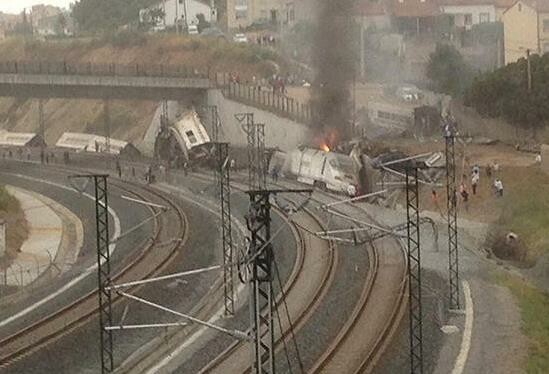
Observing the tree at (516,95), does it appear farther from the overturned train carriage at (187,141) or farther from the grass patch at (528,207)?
the overturned train carriage at (187,141)

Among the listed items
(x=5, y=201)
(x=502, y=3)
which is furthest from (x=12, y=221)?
(x=502, y=3)

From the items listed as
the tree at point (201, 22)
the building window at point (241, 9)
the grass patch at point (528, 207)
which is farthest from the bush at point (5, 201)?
the building window at point (241, 9)

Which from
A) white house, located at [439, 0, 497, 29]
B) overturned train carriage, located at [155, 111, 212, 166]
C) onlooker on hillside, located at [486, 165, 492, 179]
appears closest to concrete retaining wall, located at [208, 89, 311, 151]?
overturned train carriage, located at [155, 111, 212, 166]

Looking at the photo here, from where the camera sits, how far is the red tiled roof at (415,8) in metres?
79.6

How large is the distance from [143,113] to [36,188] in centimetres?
2554

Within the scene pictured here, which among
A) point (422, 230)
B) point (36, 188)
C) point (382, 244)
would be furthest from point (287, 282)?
point (36, 188)

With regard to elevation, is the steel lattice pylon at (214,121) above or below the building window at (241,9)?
below

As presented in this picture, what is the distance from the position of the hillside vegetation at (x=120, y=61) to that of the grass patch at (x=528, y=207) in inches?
1429

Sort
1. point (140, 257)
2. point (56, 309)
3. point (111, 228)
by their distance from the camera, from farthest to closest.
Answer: point (111, 228) < point (140, 257) < point (56, 309)

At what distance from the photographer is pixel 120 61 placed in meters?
88.9

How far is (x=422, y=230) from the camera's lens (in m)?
35.0

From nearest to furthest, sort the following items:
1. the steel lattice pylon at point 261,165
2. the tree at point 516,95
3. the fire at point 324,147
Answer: the steel lattice pylon at point 261,165 → the tree at point 516,95 → the fire at point 324,147

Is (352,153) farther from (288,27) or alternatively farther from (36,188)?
(288,27)

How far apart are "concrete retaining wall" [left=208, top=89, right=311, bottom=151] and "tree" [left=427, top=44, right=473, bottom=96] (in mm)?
12666
